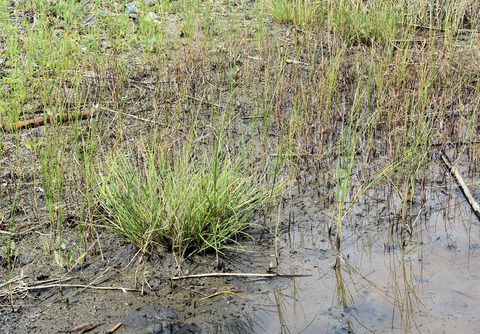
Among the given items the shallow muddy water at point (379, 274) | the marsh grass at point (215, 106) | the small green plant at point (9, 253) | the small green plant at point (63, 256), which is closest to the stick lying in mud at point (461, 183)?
the shallow muddy water at point (379, 274)

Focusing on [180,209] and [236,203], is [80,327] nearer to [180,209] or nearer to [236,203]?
[180,209]

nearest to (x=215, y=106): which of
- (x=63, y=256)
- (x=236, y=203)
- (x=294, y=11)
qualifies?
(x=236, y=203)

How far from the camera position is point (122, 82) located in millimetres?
4688

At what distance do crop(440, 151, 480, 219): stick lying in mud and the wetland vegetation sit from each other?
0.05 metres

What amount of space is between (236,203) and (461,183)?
1.46 meters

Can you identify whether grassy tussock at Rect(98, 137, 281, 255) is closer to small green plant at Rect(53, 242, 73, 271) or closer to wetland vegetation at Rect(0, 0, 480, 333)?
wetland vegetation at Rect(0, 0, 480, 333)

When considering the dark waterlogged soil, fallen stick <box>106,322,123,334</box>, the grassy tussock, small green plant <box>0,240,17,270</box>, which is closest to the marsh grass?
the grassy tussock

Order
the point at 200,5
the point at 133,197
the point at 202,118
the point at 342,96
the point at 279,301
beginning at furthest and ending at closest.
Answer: the point at 200,5 → the point at 342,96 → the point at 202,118 → the point at 133,197 → the point at 279,301

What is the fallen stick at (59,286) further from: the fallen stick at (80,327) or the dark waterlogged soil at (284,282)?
the fallen stick at (80,327)

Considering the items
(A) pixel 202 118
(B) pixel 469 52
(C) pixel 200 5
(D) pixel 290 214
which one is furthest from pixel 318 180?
(C) pixel 200 5

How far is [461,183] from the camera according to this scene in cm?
343

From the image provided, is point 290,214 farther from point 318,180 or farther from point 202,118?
point 202,118

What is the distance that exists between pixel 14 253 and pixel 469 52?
402cm

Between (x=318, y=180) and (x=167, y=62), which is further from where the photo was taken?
(x=167, y=62)
